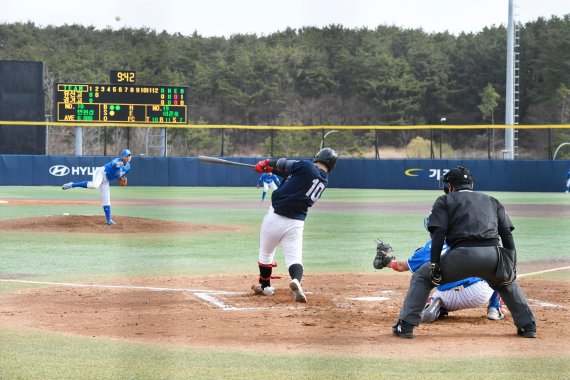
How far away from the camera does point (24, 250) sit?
43.5 ft

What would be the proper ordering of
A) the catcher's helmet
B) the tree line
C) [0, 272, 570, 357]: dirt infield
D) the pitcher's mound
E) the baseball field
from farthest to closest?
the tree line
the pitcher's mound
the catcher's helmet
[0, 272, 570, 357]: dirt infield
the baseball field

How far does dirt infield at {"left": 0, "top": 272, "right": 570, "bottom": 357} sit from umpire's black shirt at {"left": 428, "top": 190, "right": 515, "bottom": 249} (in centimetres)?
74

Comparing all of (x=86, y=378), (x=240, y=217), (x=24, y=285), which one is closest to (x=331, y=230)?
(x=240, y=217)

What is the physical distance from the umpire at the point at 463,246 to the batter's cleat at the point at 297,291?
179 centimetres

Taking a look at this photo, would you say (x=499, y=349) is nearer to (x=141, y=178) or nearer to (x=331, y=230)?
(x=331, y=230)

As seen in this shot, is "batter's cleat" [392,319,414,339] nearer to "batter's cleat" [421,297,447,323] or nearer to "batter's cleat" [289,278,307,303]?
"batter's cleat" [421,297,447,323]

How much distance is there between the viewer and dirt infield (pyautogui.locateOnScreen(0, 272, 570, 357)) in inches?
254

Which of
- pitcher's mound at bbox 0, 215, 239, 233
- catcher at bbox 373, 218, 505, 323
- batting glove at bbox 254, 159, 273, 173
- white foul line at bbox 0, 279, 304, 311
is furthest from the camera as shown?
pitcher's mound at bbox 0, 215, 239, 233

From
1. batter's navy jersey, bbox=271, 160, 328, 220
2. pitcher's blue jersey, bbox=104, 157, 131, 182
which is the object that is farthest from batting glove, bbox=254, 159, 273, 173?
pitcher's blue jersey, bbox=104, 157, 131, 182

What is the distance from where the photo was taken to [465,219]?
21.4 feet

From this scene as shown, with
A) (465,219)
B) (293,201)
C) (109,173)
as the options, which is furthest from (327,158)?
(109,173)

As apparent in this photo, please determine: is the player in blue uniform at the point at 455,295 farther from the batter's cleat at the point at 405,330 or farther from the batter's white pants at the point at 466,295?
the batter's cleat at the point at 405,330

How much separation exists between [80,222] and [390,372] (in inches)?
484

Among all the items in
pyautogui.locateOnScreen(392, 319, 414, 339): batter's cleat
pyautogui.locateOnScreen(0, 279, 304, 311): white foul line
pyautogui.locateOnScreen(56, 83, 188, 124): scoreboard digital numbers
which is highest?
pyautogui.locateOnScreen(56, 83, 188, 124): scoreboard digital numbers
